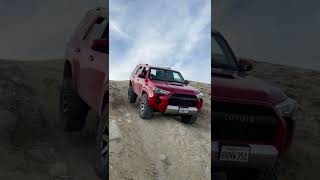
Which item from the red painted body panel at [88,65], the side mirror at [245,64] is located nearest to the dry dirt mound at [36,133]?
the red painted body panel at [88,65]

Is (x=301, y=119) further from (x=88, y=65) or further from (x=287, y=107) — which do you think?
(x=88, y=65)

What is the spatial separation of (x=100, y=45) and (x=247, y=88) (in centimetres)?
137

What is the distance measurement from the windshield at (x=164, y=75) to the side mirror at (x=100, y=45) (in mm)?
396

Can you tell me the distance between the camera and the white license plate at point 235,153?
188 inches

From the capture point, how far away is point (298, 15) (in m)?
5.06

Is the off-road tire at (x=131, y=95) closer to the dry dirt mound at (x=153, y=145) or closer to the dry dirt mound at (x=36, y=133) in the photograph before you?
the dry dirt mound at (x=153, y=145)

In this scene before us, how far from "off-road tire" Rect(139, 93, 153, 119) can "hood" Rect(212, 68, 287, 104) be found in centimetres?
71

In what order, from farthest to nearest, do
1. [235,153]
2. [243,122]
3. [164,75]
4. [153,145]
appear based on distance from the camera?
[243,122] < [235,153] < [164,75] < [153,145]

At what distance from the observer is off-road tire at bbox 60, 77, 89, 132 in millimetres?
4754

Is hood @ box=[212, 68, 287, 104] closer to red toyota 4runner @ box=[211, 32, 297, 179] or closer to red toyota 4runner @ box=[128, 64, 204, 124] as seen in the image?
red toyota 4runner @ box=[211, 32, 297, 179]

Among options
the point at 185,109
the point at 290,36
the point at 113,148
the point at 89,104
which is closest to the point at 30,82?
the point at 89,104

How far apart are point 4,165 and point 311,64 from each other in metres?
2.80

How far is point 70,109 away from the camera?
4.86 m

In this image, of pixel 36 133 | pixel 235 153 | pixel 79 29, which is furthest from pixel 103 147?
pixel 235 153
